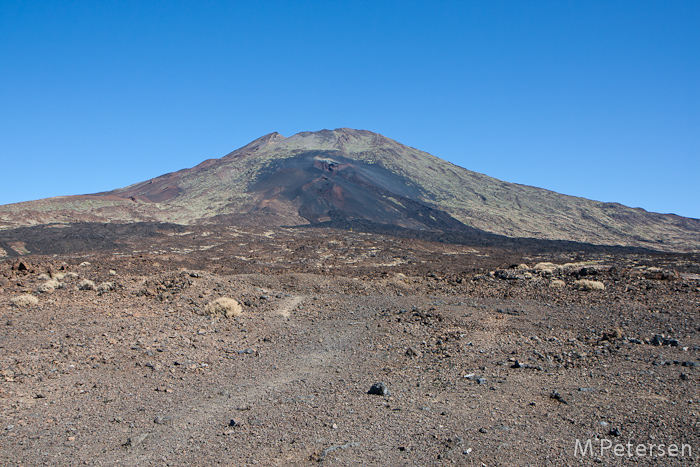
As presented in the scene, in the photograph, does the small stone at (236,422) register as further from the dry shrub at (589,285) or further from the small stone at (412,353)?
the dry shrub at (589,285)

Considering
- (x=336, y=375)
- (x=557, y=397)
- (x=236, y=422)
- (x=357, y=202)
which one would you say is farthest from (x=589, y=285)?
(x=357, y=202)

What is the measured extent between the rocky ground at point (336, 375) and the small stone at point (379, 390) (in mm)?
32

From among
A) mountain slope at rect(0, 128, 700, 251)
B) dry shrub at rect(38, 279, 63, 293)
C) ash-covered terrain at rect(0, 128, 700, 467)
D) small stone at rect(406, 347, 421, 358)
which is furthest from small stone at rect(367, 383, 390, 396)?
mountain slope at rect(0, 128, 700, 251)

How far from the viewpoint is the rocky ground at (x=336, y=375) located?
16.7ft

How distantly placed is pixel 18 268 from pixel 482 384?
16115 mm

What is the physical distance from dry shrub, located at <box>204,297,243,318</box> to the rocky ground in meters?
0.17

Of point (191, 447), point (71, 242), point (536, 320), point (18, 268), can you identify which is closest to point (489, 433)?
point (191, 447)

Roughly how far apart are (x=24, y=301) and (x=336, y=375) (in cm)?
876

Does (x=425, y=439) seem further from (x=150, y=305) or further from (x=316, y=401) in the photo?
(x=150, y=305)

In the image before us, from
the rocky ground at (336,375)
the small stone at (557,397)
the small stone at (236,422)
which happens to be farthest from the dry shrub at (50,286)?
the small stone at (557,397)

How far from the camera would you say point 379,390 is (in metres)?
6.71

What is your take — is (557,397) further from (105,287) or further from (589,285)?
(105,287)

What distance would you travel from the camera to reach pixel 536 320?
12.1m

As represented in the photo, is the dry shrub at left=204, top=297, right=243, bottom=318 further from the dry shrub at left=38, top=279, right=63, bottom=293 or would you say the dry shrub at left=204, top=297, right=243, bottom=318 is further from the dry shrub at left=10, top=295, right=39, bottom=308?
the dry shrub at left=38, top=279, right=63, bottom=293
